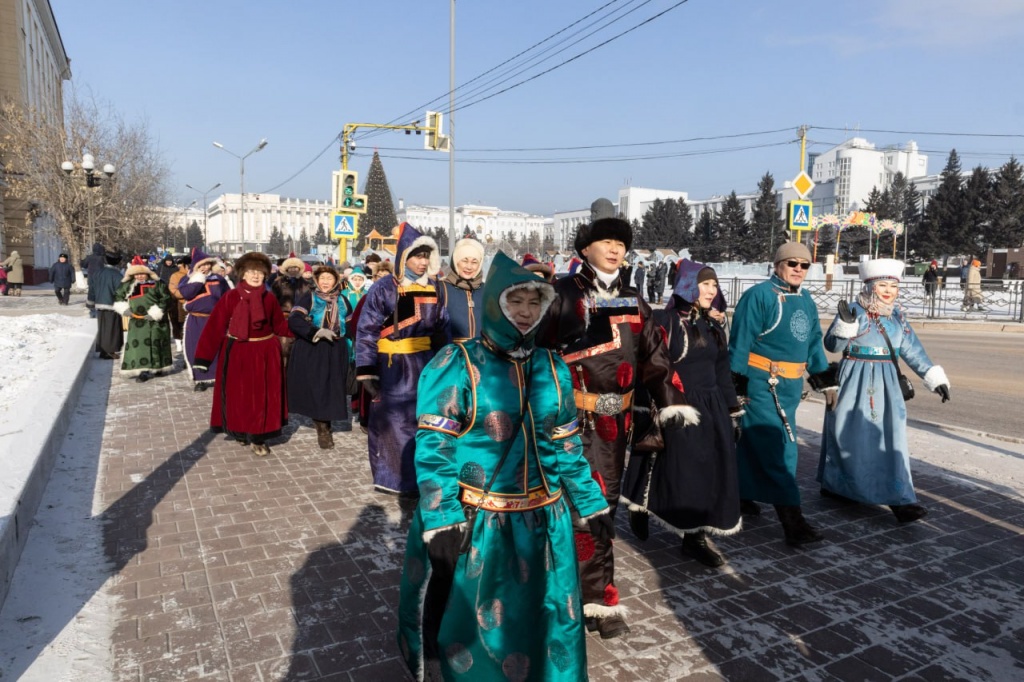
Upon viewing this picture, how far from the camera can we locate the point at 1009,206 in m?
58.6

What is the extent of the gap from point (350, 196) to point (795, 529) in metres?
14.4

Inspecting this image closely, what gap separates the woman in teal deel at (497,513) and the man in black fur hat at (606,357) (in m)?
0.95

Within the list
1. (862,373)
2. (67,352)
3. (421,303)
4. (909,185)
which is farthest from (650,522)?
(909,185)

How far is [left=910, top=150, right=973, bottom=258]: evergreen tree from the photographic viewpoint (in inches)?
2398

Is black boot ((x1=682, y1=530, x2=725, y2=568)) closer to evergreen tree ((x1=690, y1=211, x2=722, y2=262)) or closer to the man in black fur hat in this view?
the man in black fur hat

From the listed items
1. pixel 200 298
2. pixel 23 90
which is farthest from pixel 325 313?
pixel 23 90

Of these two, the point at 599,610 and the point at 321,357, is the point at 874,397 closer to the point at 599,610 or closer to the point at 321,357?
the point at 599,610

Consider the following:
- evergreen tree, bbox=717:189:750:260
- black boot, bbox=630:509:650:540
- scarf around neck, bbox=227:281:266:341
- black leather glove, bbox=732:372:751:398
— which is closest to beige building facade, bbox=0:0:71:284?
scarf around neck, bbox=227:281:266:341

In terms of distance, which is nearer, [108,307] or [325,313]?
[325,313]

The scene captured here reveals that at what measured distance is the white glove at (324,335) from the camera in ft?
24.5

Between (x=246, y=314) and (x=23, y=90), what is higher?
(x=23, y=90)

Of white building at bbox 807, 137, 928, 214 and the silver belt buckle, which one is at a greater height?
white building at bbox 807, 137, 928, 214

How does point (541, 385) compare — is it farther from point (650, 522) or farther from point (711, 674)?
point (650, 522)

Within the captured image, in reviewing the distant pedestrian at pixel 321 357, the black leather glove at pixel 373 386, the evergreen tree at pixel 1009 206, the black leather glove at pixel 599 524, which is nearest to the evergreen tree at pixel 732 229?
the evergreen tree at pixel 1009 206
